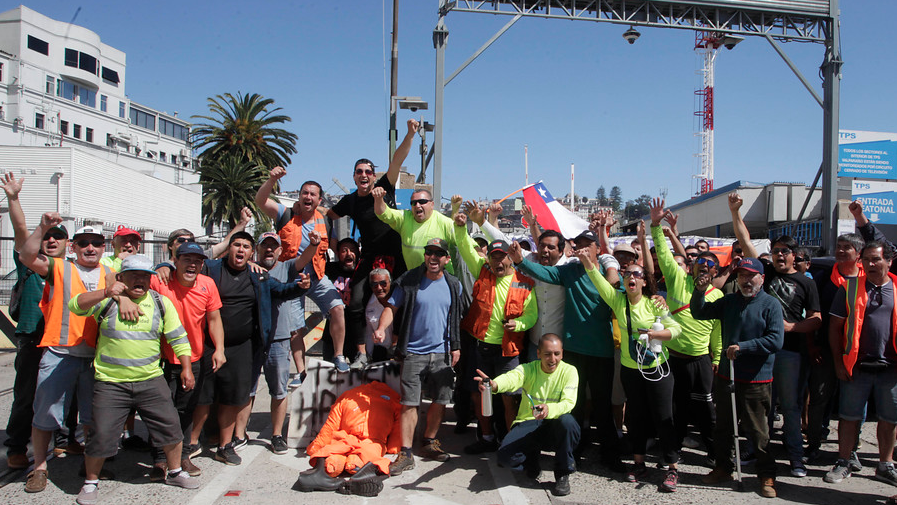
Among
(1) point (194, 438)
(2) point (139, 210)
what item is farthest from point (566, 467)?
(2) point (139, 210)

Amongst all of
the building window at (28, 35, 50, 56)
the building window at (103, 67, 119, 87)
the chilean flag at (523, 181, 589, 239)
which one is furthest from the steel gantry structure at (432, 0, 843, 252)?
the building window at (103, 67, 119, 87)

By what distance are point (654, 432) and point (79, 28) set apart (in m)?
62.9

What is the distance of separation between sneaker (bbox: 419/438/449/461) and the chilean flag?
16.7ft

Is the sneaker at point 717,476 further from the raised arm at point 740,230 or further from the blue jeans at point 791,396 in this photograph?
the raised arm at point 740,230

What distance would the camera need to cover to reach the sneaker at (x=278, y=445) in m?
5.67

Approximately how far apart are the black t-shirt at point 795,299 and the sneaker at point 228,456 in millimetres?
4941

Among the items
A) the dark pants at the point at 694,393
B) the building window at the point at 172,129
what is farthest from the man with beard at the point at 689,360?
the building window at the point at 172,129

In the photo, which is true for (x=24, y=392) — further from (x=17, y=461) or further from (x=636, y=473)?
(x=636, y=473)

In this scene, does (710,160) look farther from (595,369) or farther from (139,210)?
(595,369)

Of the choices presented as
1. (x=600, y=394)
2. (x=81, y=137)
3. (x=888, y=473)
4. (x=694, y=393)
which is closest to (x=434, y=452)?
(x=600, y=394)

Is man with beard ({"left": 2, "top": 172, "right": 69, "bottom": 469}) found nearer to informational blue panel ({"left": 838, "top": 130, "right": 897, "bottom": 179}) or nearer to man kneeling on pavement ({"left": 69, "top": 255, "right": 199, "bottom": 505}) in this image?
man kneeling on pavement ({"left": 69, "top": 255, "right": 199, "bottom": 505})

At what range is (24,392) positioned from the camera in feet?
16.6

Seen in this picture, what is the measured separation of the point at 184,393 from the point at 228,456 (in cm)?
71

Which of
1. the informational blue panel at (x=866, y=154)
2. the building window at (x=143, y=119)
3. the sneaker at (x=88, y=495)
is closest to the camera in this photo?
the sneaker at (x=88, y=495)
